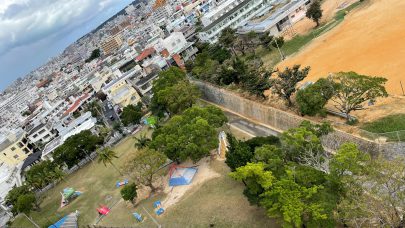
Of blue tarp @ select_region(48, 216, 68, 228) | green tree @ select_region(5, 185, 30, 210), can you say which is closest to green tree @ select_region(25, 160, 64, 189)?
green tree @ select_region(5, 185, 30, 210)

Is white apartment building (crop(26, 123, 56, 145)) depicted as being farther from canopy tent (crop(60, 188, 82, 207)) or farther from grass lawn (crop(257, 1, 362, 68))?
grass lawn (crop(257, 1, 362, 68))

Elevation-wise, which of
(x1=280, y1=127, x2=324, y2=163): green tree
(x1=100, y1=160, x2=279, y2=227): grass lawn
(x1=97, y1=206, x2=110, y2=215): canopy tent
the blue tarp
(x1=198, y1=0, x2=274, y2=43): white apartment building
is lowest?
(x1=100, y1=160, x2=279, y2=227): grass lawn

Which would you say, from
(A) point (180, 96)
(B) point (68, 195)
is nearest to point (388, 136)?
(A) point (180, 96)

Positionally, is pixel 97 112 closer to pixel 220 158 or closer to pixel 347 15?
pixel 220 158

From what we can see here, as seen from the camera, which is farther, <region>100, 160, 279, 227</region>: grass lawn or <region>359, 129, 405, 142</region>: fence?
<region>100, 160, 279, 227</region>: grass lawn

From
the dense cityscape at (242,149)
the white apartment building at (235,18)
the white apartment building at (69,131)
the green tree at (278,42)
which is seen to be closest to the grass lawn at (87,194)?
the dense cityscape at (242,149)

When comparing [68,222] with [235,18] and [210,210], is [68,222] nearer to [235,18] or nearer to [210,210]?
[210,210]

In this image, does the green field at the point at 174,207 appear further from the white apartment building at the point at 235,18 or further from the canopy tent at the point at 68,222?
A: the white apartment building at the point at 235,18
